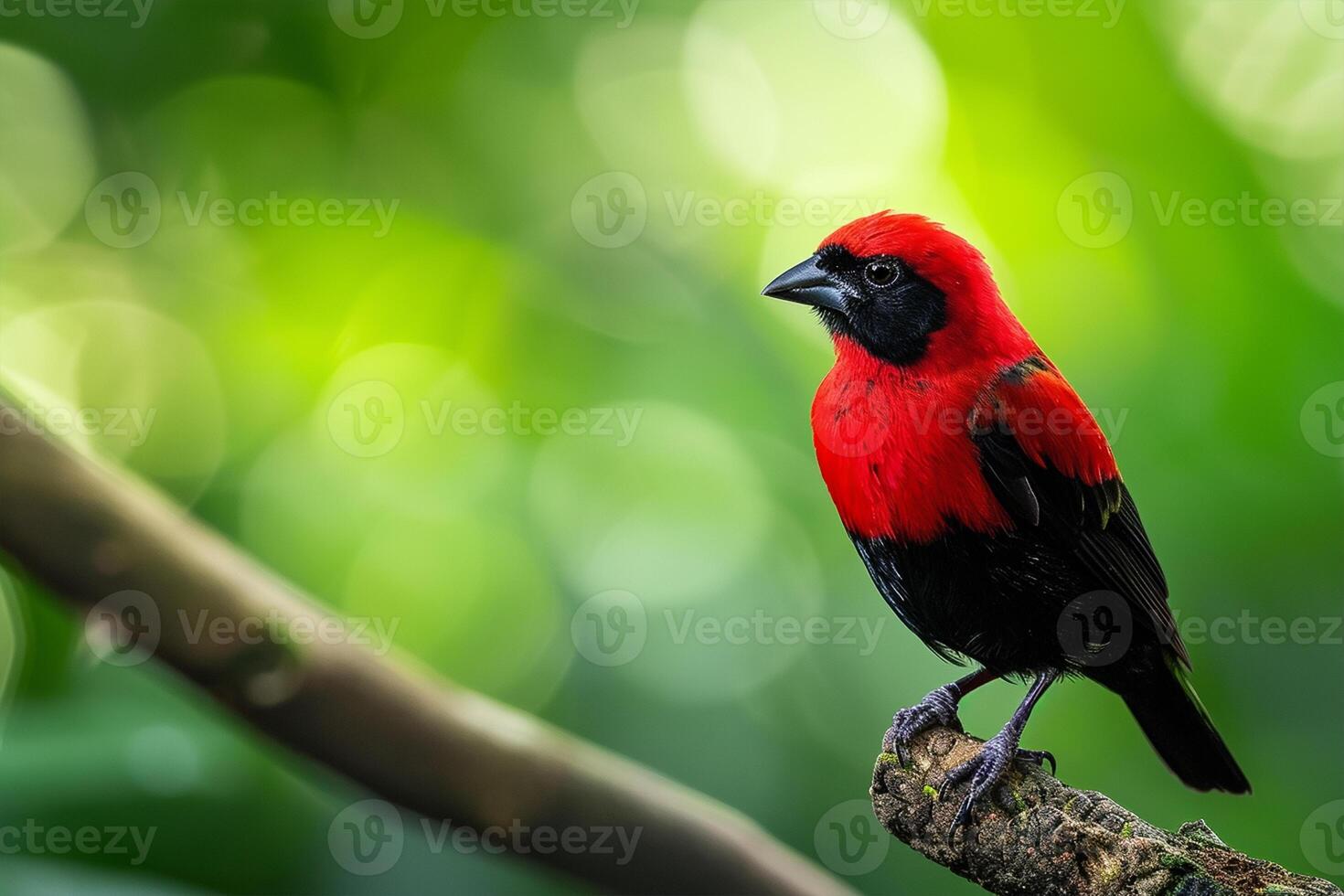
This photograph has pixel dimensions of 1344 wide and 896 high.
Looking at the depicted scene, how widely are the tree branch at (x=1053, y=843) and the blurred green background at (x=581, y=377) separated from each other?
190 cm

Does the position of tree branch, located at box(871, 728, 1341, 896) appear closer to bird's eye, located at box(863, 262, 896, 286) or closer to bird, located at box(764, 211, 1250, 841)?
bird, located at box(764, 211, 1250, 841)

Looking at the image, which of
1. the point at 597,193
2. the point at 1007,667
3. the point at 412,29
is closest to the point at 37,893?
the point at 1007,667

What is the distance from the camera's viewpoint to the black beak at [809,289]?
253 cm

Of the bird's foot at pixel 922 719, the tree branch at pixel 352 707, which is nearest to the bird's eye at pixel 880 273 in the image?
the bird's foot at pixel 922 719

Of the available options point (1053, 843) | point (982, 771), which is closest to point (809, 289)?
point (982, 771)

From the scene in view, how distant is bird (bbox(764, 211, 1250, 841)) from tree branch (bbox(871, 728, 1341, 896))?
0.07 m

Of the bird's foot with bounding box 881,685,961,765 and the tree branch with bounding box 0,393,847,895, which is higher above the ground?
the bird's foot with bounding box 881,685,961,765

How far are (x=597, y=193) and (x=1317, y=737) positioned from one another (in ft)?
11.6

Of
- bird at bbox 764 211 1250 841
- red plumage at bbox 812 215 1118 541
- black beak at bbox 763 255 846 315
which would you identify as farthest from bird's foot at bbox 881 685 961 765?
black beak at bbox 763 255 846 315

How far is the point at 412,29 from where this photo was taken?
4.93 meters

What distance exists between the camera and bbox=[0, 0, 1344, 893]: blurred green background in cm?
393

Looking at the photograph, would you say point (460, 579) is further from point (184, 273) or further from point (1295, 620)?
point (1295, 620)

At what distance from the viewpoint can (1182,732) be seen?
260 cm

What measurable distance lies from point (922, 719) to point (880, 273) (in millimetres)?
1006
